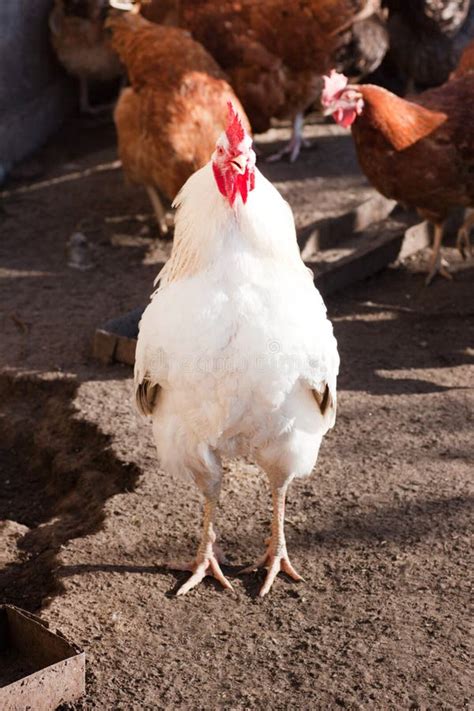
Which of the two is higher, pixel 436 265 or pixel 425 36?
pixel 425 36

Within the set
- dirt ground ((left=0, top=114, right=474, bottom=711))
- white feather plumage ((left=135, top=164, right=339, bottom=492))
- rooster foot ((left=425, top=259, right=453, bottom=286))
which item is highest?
white feather plumage ((left=135, top=164, right=339, bottom=492))

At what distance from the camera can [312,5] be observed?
748 cm

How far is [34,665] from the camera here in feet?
10.6

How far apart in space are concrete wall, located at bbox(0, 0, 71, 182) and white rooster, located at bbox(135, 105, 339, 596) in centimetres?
537

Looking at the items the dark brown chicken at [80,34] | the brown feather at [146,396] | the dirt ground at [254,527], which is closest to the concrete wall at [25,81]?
the dark brown chicken at [80,34]

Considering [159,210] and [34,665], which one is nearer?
[34,665]

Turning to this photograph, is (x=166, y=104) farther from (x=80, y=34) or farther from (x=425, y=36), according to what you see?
(x=425, y=36)

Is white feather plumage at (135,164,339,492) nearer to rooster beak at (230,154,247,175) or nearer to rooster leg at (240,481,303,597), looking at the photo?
rooster beak at (230,154,247,175)

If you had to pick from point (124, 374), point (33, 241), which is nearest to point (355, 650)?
point (124, 374)

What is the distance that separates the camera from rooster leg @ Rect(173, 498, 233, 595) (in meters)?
3.62

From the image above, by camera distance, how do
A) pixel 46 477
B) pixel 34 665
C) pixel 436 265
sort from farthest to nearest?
pixel 436 265
pixel 46 477
pixel 34 665

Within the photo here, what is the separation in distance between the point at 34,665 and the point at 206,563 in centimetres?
75

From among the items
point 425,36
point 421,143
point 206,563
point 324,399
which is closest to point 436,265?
point 421,143

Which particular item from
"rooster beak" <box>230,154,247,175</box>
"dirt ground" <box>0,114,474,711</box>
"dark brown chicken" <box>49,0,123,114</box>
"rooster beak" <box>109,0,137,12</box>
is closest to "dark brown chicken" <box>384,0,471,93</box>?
"dark brown chicken" <box>49,0,123,114</box>
